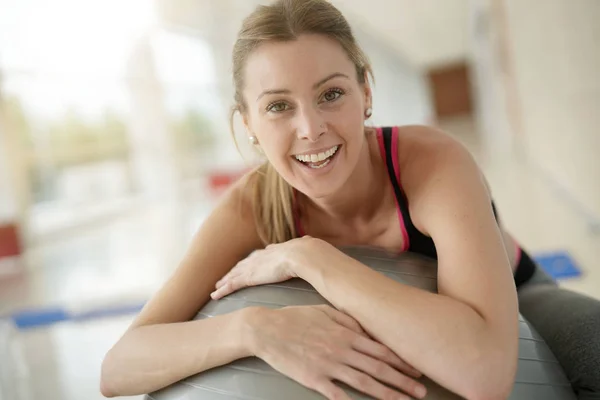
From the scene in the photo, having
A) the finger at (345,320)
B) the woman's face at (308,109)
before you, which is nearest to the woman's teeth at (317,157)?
the woman's face at (308,109)

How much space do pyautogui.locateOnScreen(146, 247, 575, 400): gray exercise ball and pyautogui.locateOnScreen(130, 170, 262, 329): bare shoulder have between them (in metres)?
0.06

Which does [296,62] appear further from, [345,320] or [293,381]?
[293,381]

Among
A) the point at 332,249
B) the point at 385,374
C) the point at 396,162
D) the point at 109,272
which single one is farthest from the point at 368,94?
the point at 109,272

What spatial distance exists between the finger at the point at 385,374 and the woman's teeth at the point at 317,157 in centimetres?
44

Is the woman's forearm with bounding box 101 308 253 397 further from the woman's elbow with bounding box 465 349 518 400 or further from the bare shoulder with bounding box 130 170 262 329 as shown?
the woman's elbow with bounding box 465 349 518 400

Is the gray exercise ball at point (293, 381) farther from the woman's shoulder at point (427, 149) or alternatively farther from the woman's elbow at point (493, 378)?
the woman's shoulder at point (427, 149)

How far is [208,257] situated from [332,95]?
541 mm

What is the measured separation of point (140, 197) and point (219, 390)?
1047 centimetres

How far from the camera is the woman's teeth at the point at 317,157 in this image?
123 centimetres

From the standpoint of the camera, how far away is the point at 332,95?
1197 millimetres

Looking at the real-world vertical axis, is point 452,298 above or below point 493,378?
above

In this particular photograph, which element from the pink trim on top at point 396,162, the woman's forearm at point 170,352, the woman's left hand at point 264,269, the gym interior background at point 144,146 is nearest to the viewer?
the woman's forearm at point 170,352

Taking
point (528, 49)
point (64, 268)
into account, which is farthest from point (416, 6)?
point (64, 268)

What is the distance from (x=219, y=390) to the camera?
3.65 ft
